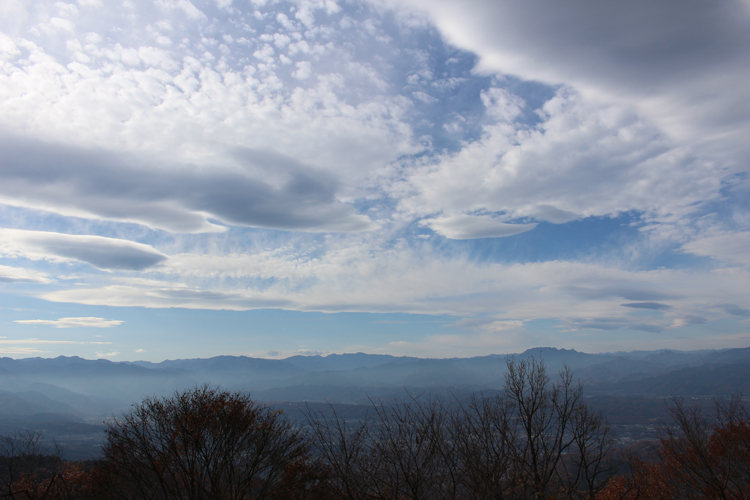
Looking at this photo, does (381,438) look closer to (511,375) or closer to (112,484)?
(511,375)

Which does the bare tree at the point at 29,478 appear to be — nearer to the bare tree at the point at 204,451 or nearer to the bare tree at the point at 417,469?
the bare tree at the point at 204,451

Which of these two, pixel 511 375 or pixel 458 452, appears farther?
pixel 511 375

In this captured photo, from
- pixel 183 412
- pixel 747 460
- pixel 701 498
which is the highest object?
pixel 183 412

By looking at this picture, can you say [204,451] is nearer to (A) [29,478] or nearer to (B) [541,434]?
(B) [541,434]

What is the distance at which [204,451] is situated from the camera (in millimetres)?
25484

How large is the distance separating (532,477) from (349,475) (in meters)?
13.6

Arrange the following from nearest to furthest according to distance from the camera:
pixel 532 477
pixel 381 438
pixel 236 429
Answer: pixel 381 438 → pixel 532 477 → pixel 236 429

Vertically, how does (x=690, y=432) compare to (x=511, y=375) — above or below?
below

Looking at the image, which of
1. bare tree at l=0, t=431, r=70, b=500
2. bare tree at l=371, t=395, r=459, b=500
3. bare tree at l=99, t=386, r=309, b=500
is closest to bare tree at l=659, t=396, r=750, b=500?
bare tree at l=371, t=395, r=459, b=500

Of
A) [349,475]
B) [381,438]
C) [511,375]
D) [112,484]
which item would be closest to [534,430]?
[511,375]

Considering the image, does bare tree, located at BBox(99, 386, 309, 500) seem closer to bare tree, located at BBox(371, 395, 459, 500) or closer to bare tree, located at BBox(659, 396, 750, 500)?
bare tree, located at BBox(371, 395, 459, 500)

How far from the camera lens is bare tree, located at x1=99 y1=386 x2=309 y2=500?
24.8 meters

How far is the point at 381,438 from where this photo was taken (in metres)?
22.1

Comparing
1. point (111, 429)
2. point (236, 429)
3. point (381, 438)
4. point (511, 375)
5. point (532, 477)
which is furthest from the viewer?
point (511, 375)
